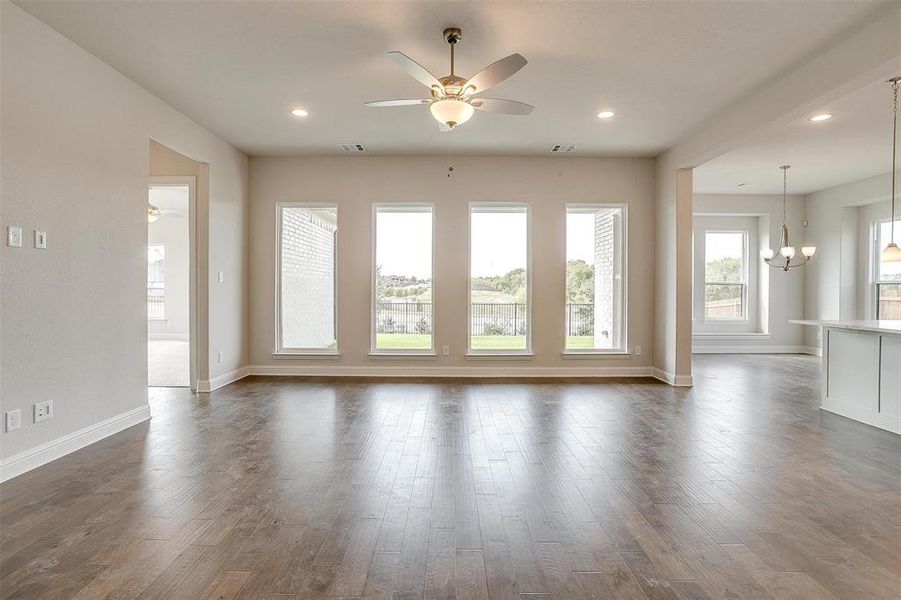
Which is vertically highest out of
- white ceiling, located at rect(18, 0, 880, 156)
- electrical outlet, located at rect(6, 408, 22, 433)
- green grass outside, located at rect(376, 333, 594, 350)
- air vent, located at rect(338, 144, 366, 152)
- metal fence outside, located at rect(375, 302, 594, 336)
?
air vent, located at rect(338, 144, 366, 152)

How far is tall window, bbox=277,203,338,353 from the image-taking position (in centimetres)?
641

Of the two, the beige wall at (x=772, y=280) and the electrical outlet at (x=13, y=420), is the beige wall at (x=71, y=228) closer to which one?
the electrical outlet at (x=13, y=420)

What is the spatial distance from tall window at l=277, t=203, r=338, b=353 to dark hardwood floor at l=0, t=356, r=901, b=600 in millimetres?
2119

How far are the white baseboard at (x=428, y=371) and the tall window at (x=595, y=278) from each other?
0.35 meters

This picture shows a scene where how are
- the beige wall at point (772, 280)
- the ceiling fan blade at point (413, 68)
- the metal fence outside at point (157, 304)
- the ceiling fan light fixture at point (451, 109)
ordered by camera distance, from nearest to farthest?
the ceiling fan blade at point (413, 68)
the ceiling fan light fixture at point (451, 109)
the beige wall at point (772, 280)
the metal fence outside at point (157, 304)

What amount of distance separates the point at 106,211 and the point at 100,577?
289 centimetres

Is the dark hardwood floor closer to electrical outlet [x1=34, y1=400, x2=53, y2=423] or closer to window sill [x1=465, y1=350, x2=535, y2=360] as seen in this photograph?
electrical outlet [x1=34, y1=400, x2=53, y2=423]

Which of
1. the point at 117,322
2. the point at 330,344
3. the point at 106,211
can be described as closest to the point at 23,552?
the point at 117,322

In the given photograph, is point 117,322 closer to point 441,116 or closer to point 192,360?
point 192,360

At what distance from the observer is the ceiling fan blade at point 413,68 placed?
2818 mm

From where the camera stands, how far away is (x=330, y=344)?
645 cm

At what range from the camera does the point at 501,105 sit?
3479 millimetres

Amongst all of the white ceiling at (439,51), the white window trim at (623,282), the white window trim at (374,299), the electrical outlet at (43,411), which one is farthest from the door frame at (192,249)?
the white window trim at (623,282)

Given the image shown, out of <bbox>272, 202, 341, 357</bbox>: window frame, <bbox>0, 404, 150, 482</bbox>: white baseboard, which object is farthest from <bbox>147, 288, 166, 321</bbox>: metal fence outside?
<bbox>0, 404, 150, 482</bbox>: white baseboard
